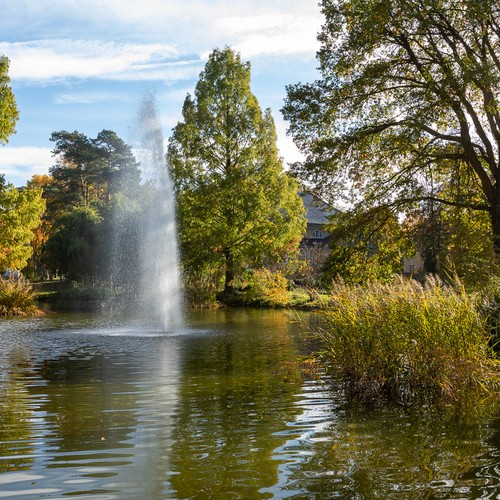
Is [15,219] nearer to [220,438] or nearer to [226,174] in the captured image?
[226,174]

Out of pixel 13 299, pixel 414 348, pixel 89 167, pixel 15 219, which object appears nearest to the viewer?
pixel 414 348

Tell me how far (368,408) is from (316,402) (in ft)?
2.48

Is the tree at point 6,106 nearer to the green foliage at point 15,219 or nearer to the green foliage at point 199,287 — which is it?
the green foliage at point 15,219

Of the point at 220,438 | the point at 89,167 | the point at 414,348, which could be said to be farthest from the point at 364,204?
the point at 89,167

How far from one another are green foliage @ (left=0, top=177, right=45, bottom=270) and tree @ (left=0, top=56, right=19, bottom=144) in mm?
3191

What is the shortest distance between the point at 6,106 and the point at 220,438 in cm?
2077

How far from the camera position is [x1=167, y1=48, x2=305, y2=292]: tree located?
1374 inches

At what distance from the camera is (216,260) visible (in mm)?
35031

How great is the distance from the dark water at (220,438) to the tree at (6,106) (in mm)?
13868

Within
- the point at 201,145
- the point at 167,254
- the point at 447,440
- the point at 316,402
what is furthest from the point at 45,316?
the point at 447,440

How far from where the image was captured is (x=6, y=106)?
23.7 metres

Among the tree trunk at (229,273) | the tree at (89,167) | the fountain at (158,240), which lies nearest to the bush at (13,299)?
the fountain at (158,240)

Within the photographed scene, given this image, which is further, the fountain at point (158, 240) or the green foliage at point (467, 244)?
the fountain at point (158, 240)

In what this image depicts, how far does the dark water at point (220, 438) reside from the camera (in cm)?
505
